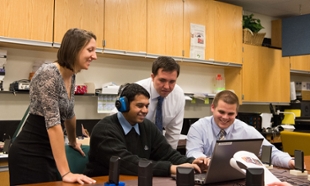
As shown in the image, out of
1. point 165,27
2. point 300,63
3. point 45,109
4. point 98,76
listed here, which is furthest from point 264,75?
point 45,109

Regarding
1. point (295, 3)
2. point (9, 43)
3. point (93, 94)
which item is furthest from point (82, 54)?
point (295, 3)

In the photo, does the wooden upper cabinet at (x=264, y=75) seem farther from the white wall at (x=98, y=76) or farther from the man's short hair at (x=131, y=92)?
the man's short hair at (x=131, y=92)

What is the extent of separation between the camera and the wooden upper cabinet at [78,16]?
3170 mm

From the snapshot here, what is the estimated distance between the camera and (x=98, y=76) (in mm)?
3762

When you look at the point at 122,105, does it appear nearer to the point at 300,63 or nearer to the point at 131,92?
the point at 131,92

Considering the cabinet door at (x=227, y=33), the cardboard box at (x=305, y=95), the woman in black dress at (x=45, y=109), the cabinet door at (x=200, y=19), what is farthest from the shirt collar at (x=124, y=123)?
the cardboard box at (x=305, y=95)

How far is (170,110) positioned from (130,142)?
2.80 feet

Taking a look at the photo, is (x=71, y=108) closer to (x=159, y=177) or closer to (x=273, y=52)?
(x=159, y=177)

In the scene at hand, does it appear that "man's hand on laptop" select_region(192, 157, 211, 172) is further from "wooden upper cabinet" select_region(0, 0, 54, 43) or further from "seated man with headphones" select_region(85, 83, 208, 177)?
"wooden upper cabinet" select_region(0, 0, 54, 43)

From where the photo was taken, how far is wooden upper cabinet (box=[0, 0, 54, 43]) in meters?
2.90

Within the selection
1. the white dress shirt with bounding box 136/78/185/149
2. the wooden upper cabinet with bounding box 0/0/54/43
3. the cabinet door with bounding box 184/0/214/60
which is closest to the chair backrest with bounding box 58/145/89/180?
the white dress shirt with bounding box 136/78/185/149

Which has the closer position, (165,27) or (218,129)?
(218,129)

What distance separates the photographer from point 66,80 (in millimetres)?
1775

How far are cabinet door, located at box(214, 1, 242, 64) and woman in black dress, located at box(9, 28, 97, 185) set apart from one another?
9.74ft
